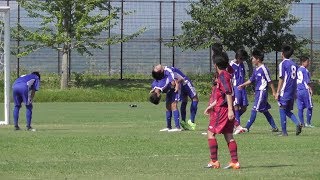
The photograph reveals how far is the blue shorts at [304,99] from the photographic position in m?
24.7

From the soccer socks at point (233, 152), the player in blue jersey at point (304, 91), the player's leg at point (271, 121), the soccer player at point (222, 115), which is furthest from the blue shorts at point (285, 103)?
the soccer socks at point (233, 152)

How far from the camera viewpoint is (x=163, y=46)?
58.9 metres

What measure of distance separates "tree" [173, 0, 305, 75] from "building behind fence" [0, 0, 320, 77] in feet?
11.4

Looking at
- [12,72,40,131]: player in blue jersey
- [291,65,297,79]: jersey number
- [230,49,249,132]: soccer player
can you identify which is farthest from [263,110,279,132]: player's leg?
[12,72,40,131]: player in blue jersey

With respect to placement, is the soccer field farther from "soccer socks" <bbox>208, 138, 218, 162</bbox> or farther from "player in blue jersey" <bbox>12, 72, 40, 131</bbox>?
"player in blue jersey" <bbox>12, 72, 40, 131</bbox>

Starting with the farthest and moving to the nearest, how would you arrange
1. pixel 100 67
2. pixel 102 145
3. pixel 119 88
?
pixel 100 67 → pixel 119 88 → pixel 102 145

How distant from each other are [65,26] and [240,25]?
952cm

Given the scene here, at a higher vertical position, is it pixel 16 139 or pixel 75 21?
pixel 75 21

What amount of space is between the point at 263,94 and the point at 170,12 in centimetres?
3911

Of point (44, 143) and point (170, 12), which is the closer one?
point (44, 143)

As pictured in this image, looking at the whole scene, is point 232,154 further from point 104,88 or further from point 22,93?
point 104,88

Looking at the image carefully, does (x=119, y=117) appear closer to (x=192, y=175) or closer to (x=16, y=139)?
(x=16, y=139)

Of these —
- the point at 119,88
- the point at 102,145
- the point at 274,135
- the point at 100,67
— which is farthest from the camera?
the point at 100,67

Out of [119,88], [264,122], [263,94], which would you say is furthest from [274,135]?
[119,88]
